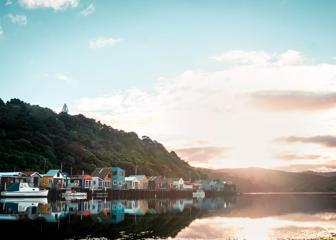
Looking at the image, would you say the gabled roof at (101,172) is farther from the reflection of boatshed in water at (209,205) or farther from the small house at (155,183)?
the reflection of boatshed in water at (209,205)

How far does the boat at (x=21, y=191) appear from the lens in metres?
99.8

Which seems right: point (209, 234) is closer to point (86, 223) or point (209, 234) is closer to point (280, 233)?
point (280, 233)

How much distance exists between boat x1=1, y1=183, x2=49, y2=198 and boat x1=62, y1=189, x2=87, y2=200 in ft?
25.4

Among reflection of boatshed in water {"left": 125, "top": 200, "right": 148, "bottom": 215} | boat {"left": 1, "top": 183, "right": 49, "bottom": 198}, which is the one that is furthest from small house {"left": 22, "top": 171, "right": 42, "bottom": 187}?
reflection of boatshed in water {"left": 125, "top": 200, "right": 148, "bottom": 215}

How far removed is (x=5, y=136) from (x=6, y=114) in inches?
1266

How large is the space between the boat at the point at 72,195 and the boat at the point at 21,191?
773 cm

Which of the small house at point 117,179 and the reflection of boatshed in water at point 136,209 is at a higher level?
the small house at point 117,179

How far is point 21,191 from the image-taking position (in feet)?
331

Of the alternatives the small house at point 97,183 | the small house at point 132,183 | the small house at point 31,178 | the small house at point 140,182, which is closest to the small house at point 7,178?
the small house at point 31,178

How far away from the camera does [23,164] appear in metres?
129

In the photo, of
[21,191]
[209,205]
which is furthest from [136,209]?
[21,191]

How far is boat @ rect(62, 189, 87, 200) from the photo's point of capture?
11065 centimetres

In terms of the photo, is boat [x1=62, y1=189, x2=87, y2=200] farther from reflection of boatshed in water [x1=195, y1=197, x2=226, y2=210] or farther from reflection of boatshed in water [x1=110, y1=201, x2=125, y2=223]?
reflection of boatshed in water [x1=110, y1=201, x2=125, y2=223]

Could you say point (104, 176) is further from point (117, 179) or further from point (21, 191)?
point (21, 191)
